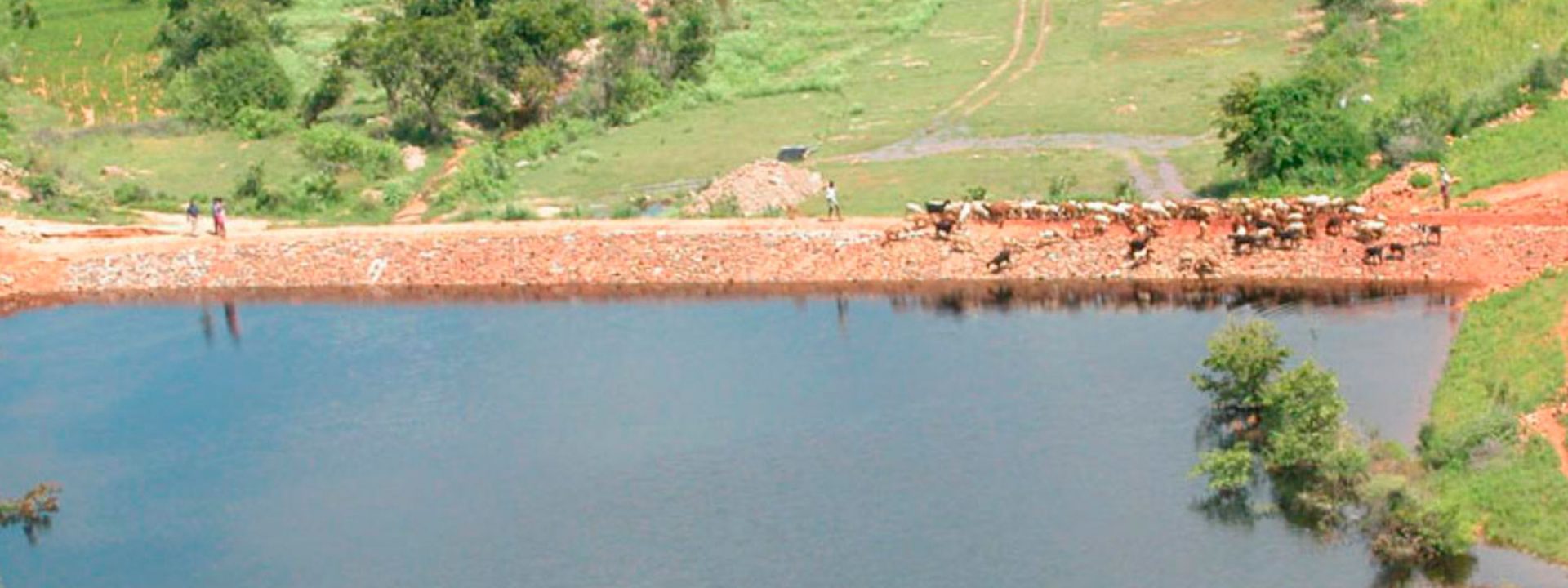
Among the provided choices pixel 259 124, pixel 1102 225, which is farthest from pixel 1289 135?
pixel 259 124

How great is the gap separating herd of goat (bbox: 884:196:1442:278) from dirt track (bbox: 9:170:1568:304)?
211mm

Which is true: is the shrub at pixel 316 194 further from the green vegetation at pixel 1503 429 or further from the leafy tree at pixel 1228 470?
the leafy tree at pixel 1228 470

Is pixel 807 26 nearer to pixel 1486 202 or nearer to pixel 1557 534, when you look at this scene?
pixel 1486 202

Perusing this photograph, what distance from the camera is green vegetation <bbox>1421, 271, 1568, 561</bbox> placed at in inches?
1438

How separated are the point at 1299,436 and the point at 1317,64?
31648 millimetres

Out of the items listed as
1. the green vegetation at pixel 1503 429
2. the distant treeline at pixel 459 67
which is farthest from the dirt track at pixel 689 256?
the distant treeline at pixel 459 67

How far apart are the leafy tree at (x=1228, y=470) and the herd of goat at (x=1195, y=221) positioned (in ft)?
44.9

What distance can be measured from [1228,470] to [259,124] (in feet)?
140

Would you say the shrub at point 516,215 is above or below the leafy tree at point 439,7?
below

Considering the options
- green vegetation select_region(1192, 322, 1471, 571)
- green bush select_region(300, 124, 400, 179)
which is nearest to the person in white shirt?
green vegetation select_region(1192, 322, 1471, 571)

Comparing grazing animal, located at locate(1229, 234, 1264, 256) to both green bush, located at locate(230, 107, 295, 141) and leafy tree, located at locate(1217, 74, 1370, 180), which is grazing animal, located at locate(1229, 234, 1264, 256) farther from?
green bush, located at locate(230, 107, 295, 141)

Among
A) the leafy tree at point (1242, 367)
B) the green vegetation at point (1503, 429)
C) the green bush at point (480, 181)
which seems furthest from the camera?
the green bush at point (480, 181)

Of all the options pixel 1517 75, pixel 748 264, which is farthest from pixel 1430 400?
pixel 1517 75

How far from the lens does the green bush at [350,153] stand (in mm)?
67875
